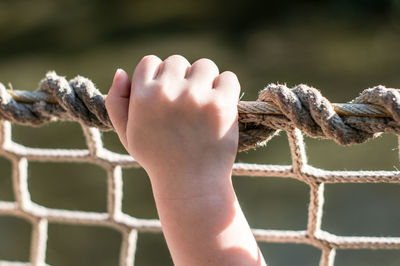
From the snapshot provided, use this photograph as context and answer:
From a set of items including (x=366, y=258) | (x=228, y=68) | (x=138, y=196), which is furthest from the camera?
(x=228, y=68)

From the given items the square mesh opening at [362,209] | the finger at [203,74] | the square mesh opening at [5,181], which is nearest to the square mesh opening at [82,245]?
the square mesh opening at [5,181]

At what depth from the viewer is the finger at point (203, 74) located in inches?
19.2

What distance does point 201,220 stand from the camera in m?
0.48


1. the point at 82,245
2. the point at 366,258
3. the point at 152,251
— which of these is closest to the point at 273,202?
the point at 366,258

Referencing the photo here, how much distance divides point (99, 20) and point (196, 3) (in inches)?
32.5

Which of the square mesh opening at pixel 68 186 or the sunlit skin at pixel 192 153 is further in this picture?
the square mesh opening at pixel 68 186

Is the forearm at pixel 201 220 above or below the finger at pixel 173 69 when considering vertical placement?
below

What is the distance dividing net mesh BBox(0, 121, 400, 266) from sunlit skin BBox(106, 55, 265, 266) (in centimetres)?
13

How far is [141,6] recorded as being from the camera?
444cm

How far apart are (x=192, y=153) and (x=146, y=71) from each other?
0.30 ft

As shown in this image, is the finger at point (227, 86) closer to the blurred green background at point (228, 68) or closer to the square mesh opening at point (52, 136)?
the blurred green background at point (228, 68)

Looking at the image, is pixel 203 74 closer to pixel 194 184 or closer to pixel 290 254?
pixel 194 184

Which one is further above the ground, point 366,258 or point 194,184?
point 194,184

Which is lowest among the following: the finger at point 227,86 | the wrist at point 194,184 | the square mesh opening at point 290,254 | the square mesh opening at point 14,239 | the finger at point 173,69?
the square mesh opening at point 14,239
